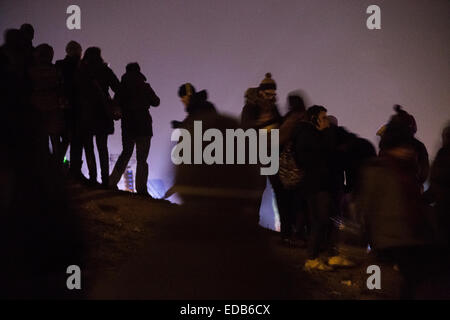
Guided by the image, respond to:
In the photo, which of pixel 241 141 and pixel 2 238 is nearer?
pixel 241 141

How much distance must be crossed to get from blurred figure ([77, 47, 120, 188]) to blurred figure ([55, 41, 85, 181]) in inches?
3.8

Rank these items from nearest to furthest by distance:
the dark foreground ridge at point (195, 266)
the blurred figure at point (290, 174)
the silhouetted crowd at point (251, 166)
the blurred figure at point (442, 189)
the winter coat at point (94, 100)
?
the silhouetted crowd at point (251, 166) < the dark foreground ridge at point (195, 266) < the blurred figure at point (442, 189) < the blurred figure at point (290, 174) < the winter coat at point (94, 100)

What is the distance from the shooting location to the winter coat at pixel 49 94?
6.67 metres

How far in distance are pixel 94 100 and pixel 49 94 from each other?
0.74m

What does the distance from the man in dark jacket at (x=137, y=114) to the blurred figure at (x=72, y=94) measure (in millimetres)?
704

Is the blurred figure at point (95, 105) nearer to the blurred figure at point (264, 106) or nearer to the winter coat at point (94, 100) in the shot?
the winter coat at point (94, 100)

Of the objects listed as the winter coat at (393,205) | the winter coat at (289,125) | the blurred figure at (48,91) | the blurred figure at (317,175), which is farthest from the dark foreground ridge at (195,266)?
the winter coat at (289,125)

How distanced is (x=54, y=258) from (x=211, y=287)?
1.69 meters

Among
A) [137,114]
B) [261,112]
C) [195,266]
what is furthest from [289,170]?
[137,114]

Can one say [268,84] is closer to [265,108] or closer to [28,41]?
[265,108]

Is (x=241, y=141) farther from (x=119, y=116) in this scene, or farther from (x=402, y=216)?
(x=119, y=116)

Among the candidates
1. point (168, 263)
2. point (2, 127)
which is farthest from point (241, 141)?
point (2, 127)

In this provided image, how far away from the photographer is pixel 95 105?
7480 mm

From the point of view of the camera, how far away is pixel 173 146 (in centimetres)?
375
